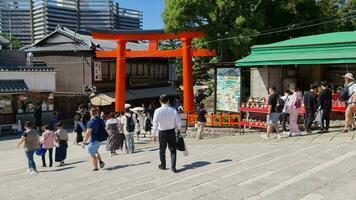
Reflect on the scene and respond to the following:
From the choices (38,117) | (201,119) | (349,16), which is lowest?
(38,117)

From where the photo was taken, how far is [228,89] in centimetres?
1786

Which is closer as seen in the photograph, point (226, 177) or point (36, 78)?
point (226, 177)

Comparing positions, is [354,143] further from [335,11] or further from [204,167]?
[335,11]

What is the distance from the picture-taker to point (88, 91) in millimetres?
30438

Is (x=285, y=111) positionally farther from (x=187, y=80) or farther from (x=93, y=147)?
Result: (x=187, y=80)

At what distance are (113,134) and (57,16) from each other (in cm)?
5399

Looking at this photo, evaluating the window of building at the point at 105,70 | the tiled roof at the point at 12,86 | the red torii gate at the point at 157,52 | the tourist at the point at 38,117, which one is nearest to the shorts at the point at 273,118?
the red torii gate at the point at 157,52

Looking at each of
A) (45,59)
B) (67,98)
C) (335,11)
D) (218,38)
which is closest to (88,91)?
(67,98)

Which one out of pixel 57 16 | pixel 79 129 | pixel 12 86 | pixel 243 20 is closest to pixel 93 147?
pixel 79 129

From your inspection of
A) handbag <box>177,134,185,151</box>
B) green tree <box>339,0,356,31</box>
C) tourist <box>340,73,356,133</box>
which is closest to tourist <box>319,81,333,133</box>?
tourist <box>340,73,356,133</box>

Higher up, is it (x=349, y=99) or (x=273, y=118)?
(x=349, y=99)

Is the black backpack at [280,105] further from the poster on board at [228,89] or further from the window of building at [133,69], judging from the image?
the window of building at [133,69]

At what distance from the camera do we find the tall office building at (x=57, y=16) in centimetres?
6166

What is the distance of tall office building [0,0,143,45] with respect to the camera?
61656 millimetres
